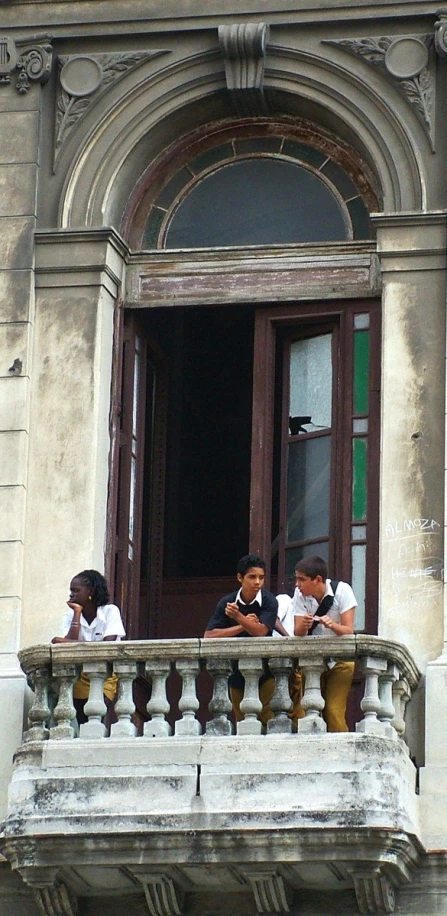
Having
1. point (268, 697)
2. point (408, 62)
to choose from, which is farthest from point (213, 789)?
point (408, 62)

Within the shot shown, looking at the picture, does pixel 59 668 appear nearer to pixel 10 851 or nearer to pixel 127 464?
pixel 10 851

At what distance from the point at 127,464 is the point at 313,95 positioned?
312 centimetres

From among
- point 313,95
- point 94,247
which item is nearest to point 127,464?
point 94,247

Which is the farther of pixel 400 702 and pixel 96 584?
pixel 96 584

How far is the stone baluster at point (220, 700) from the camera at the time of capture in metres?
15.1

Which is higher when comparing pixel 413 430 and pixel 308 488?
pixel 413 430

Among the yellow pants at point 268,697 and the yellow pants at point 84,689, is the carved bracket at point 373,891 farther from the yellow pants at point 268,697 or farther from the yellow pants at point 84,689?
the yellow pants at point 84,689

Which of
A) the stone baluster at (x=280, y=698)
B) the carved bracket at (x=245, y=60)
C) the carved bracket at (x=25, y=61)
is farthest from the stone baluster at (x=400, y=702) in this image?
the carved bracket at (x=25, y=61)

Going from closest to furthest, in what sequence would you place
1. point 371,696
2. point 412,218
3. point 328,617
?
point 371,696
point 328,617
point 412,218

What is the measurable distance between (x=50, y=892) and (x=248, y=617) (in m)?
2.24

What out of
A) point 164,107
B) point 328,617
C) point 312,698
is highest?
point 164,107

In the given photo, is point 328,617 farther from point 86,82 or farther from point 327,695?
point 86,82

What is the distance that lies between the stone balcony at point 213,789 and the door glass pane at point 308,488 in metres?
2.04

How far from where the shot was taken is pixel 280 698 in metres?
15.1
